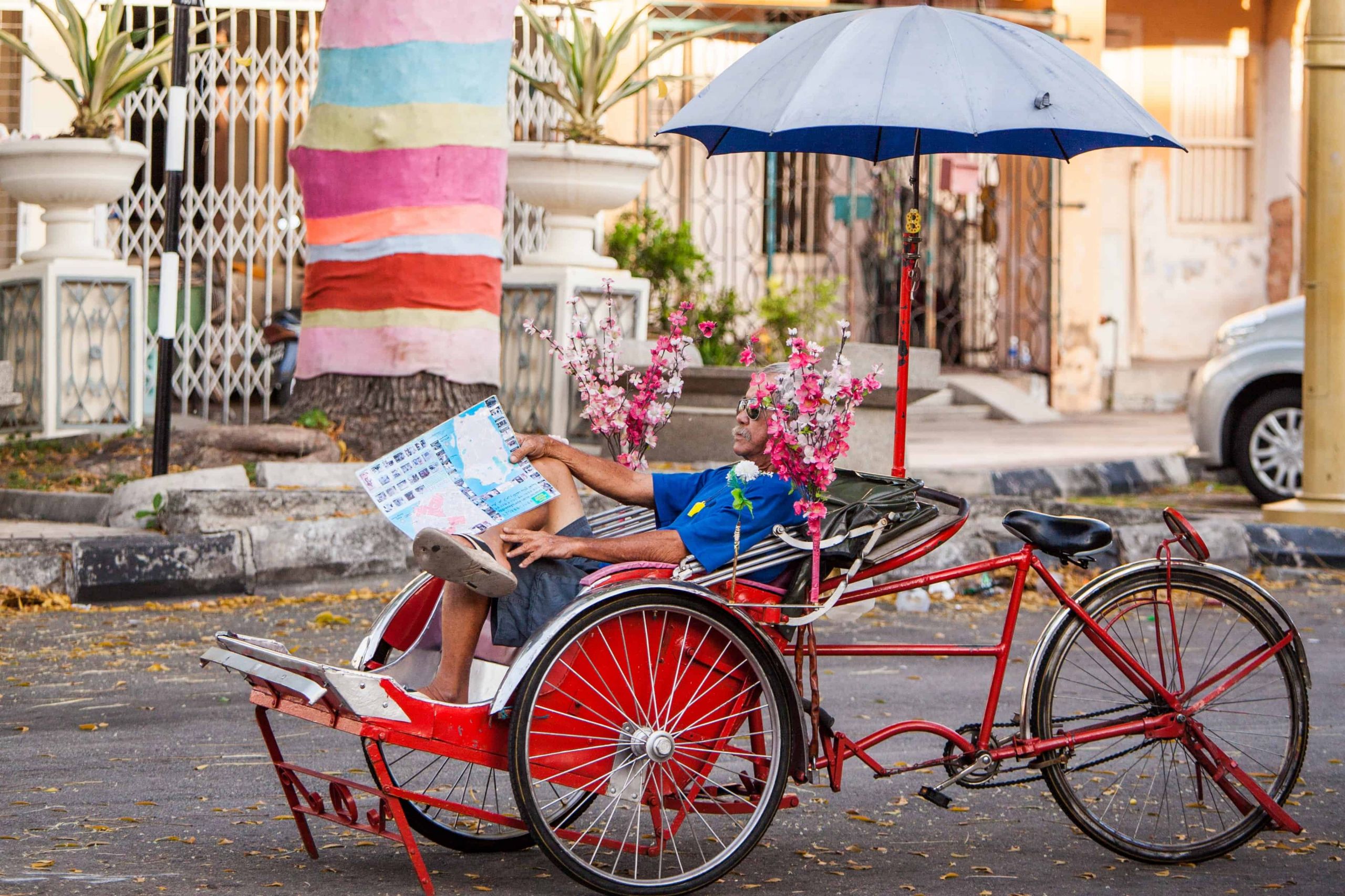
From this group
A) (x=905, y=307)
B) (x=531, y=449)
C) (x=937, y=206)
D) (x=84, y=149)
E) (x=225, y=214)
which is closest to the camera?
(x=531, y=449)

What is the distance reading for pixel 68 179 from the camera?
34.6 feet

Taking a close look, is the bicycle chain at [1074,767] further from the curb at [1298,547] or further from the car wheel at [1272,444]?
the car wheel at [1272,444]

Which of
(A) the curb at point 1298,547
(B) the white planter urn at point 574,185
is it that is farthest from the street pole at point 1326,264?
(B) the white planter urn at point 574,185

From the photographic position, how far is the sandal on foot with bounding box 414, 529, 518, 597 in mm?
3725

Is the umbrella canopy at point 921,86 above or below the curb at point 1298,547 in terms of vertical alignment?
above

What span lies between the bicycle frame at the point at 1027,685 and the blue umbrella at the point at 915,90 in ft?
1.53

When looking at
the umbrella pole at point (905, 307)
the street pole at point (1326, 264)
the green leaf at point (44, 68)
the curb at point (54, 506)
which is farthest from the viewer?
the green leaf at point (44, 68)

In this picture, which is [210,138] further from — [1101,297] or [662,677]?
[1101,297]

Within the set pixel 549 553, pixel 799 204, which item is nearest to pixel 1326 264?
pixel 549 553

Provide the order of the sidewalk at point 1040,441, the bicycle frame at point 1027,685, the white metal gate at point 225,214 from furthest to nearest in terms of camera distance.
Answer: the sidewalk at point 1040,441
the white metal gate at point 225,214
the bicycle frame at point 1027,685

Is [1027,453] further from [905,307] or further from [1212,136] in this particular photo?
[1212,136]

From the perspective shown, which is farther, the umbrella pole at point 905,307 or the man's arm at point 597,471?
the umbrella pole at point 905,307

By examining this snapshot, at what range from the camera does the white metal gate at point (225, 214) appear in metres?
11.5

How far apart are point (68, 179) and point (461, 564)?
25.5 ft
